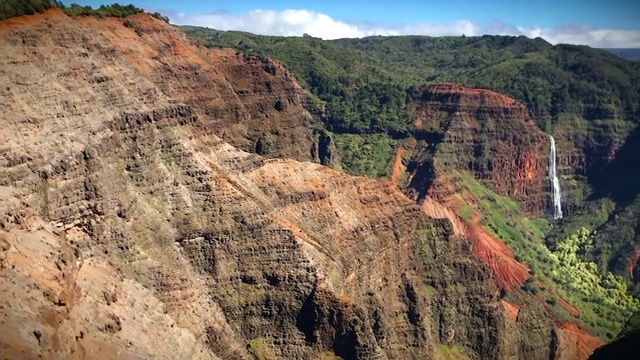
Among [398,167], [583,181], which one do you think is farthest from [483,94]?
[583,181]

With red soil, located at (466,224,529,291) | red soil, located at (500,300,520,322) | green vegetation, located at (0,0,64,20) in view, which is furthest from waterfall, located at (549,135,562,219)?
green vegetation, located at (0,0,64,20)

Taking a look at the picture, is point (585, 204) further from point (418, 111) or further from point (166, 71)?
point (166, 71)

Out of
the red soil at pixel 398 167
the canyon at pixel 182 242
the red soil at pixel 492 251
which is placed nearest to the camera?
the canyon at pixel 182 242

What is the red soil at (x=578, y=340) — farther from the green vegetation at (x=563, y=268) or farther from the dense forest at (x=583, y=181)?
the dense forest at (x=583, y=181)

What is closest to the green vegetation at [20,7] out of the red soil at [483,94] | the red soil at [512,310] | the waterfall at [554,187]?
the red soil at [512,310]

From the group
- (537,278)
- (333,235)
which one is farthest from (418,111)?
(333,235)

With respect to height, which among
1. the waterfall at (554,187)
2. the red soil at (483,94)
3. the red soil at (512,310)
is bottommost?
the red soil at (512,310)

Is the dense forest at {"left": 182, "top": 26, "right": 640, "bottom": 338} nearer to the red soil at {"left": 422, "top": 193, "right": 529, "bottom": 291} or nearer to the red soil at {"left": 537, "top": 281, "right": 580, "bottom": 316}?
the red soil at {"left": 537, "top": 281, "right": 580, "bottom": 316}
